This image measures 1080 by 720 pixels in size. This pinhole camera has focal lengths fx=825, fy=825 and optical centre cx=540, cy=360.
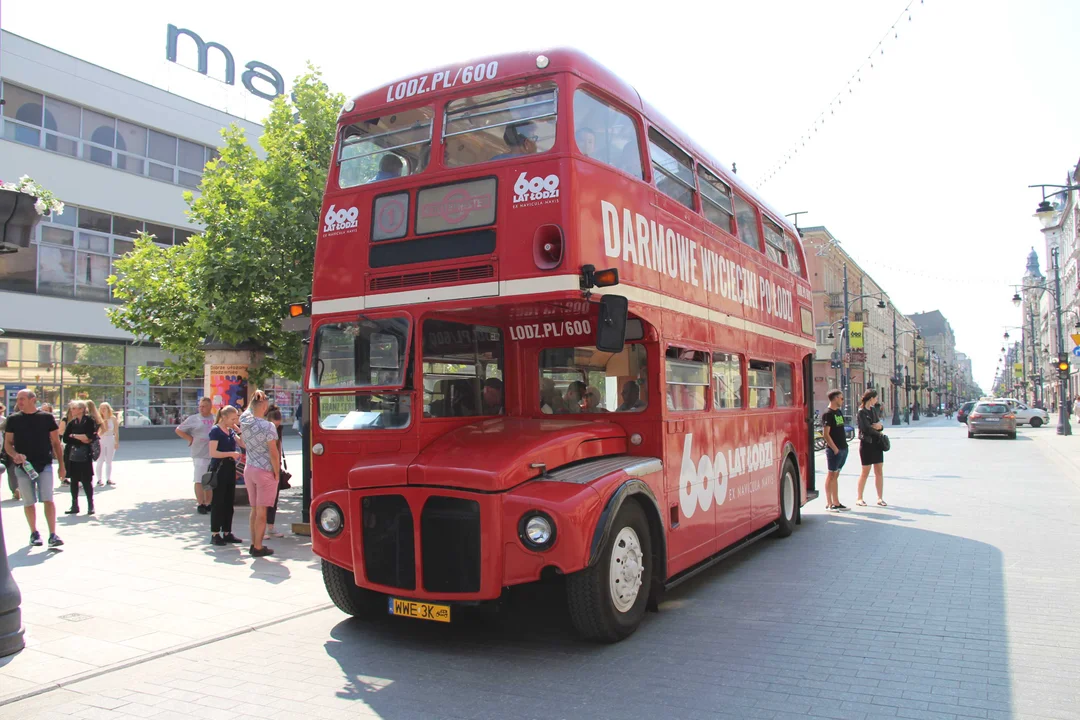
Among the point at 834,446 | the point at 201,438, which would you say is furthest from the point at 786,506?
the point at 201,438

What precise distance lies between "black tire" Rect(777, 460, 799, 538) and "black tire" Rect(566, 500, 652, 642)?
4.94 m

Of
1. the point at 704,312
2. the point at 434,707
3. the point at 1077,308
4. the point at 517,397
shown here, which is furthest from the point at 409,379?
the point at 1077,308

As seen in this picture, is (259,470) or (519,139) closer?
(519,139)

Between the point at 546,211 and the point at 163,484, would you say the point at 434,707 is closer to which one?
the point at 546,211

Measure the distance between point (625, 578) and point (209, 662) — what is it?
9.57 ft

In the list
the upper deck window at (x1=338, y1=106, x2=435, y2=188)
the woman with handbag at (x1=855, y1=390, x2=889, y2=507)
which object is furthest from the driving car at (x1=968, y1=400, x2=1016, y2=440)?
the upper deck window at (x1=338, y1=106, x2=435, y2=188)

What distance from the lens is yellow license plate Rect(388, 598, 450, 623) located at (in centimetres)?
542

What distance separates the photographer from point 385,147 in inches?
260

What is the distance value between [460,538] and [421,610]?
0.59m

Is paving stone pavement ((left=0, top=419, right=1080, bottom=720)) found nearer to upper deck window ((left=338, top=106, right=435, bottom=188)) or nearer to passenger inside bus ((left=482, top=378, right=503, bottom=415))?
passenger inside bus ((left=482, top=378, right=503, bottom=415))

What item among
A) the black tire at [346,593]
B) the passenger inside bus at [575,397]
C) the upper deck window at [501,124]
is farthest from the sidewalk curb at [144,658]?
the upper deck window at [501,124]

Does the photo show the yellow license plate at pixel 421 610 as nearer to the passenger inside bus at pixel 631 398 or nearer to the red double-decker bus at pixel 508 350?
the red double-decker bus at pixel 508 350

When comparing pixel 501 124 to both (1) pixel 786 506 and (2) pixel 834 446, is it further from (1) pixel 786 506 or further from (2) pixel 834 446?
(2) pixel 834 446

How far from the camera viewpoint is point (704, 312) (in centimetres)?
783
